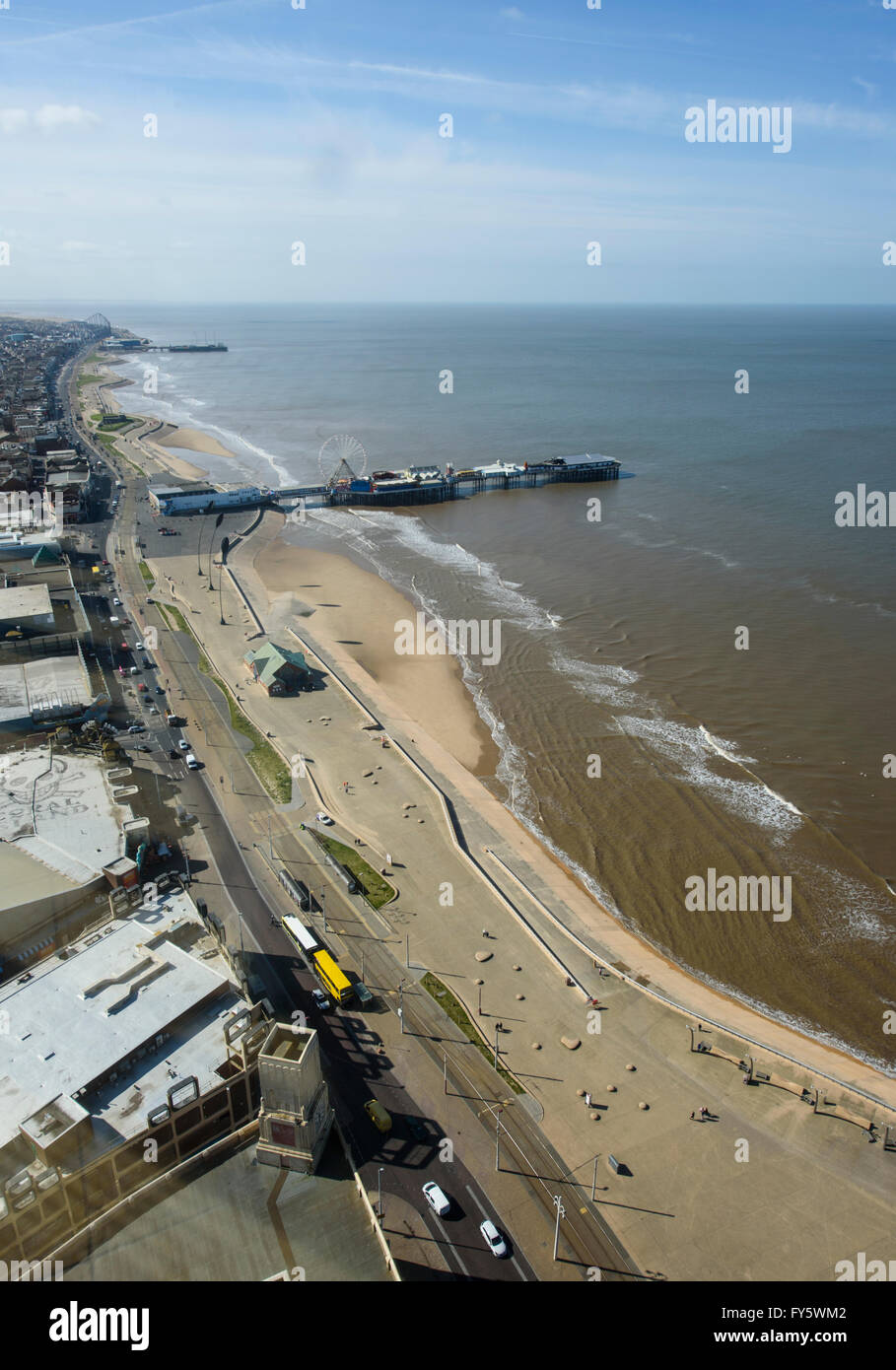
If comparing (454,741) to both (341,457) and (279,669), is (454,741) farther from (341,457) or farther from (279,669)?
(341,457)

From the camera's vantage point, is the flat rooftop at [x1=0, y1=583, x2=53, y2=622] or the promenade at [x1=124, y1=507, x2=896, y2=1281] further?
the flat rooftop at [x1=0, y1=583, x2=53, y2=622]

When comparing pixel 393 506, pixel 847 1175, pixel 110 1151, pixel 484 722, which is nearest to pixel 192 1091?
pixel 110 1151

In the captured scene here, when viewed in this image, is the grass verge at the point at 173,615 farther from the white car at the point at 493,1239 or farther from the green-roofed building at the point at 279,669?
the white car at the point at 493,1239

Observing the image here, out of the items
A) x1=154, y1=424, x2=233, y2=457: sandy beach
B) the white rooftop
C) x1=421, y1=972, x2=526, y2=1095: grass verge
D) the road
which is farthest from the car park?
x1=154, y1=424, x2=233, y2=457: sandy beach

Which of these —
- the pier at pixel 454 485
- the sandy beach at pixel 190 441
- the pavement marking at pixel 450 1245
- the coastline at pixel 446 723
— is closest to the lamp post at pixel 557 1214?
the pavement marking at pixel 450 1245

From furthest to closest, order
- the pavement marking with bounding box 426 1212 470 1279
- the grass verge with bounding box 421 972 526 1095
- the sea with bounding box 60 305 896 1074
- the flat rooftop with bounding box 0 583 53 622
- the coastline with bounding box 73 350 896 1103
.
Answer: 1. the flat rooftop with bounding box 0 583 53 622
2. the sea with bounding box 60 305 896 1074
3. the coastline with bounding box 73 350 896 1103
4. the grass verge with bounding box 421 972 526 1095
5. the pavement marking with bounding box 426 1212 470 1279

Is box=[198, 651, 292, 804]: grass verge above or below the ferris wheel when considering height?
below

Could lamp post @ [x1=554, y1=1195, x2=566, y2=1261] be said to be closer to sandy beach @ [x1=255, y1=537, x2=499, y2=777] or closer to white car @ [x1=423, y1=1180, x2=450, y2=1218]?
white car @ [x1=423, y1=1180, x2=450, y2=1218]
